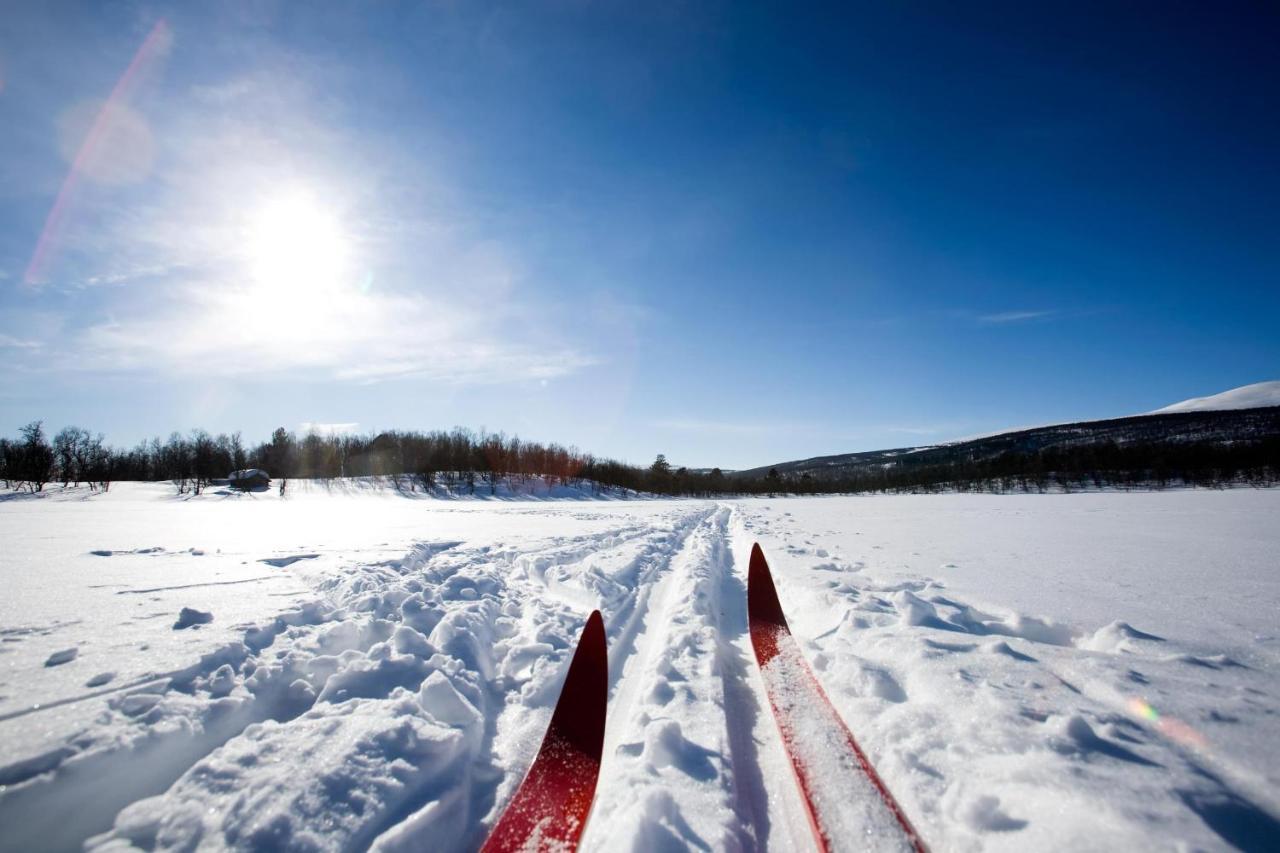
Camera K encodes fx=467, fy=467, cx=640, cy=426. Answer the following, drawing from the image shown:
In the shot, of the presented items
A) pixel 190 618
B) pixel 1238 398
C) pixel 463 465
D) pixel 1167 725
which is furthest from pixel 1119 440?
pixel 190 618

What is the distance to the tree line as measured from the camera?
154 ft

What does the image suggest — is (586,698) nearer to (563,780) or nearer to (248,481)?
(563,780)

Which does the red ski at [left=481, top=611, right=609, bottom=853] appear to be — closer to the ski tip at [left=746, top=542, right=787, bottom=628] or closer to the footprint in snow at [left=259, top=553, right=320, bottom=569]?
the ski tip at [left=746, top=542, right=787, bottom=628]

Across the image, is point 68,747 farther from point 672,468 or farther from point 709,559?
point 672,468

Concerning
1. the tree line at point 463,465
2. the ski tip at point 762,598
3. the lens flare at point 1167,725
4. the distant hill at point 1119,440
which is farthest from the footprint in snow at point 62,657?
the distant hill at point 1119,440

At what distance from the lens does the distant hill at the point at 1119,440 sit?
88.6 m

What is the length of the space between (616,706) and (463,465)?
195ft

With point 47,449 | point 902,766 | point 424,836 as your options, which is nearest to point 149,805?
point 424,836

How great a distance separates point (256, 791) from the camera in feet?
6.42

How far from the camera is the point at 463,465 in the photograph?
191 ft

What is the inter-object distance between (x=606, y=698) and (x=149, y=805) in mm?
2129

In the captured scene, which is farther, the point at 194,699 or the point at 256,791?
the point at 194,699

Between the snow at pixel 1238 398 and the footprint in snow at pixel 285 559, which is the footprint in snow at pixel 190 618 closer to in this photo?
the footprint in snow at pixel 285 559

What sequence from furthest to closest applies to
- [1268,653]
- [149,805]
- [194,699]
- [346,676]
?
[1268,653] → [346,676] → [194,699] → [149,805]
